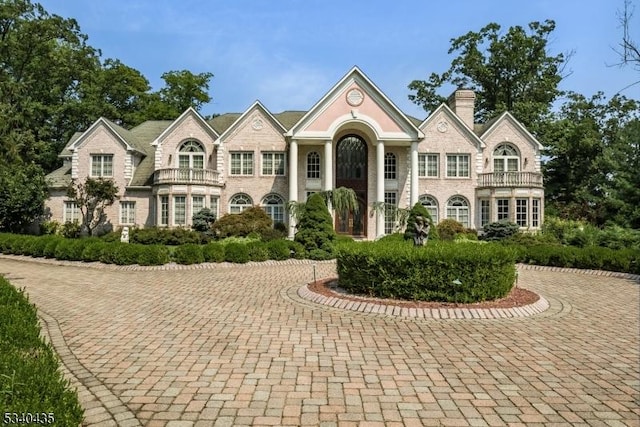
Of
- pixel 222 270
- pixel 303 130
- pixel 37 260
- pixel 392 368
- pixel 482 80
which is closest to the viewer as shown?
pixel 392 368

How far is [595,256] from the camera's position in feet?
48.9

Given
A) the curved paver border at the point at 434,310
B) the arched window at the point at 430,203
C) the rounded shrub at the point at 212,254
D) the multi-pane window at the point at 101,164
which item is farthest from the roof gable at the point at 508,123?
the multi-pane window at the point at 101,164

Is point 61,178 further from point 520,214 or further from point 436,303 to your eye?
point 520,214

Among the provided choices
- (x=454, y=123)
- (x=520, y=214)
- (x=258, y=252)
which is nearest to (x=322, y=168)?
(x=454, y=123)

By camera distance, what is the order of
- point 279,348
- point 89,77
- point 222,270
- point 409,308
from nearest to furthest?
point 279,348, point 409,308, point 222,270, point 89,77

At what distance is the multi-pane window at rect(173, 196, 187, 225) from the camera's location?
25.9 m

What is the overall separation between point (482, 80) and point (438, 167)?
21.5 m

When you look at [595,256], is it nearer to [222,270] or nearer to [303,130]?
[222,270]

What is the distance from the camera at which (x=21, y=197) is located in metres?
25.6

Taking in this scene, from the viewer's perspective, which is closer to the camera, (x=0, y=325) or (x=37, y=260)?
(x=0, y=325)

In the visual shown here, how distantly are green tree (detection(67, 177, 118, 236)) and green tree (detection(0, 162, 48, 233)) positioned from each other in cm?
197

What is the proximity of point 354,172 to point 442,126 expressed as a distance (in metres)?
7.11

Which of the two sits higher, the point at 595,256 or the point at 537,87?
the point at 537,87

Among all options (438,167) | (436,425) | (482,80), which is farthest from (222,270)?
(482,80)
